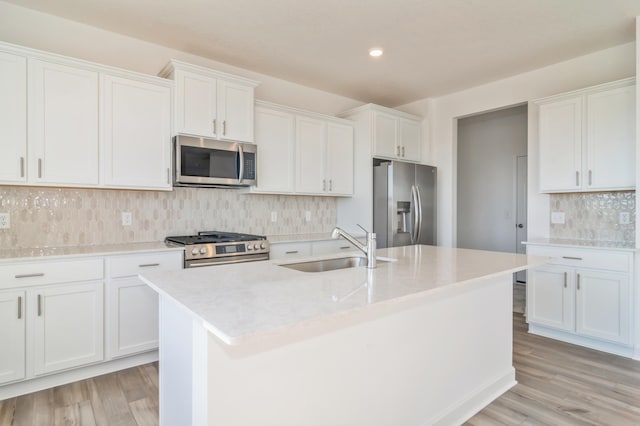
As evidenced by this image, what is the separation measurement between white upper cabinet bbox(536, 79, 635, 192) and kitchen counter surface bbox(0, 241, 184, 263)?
11.5 feet

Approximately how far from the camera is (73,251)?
2.53m

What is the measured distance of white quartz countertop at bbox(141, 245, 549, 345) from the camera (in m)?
1.05

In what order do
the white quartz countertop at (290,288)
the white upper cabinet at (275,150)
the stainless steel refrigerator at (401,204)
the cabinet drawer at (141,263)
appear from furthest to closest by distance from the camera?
1. the stainless steel refrigerator at (401,204)
2. the white upper cabinet at (275,150)
3. the cabinet drawer at (141,263)
4. the white quartz countertop at (290,288)

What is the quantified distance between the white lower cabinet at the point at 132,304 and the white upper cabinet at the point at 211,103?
1133mm

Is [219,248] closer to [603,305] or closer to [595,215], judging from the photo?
[603,305]

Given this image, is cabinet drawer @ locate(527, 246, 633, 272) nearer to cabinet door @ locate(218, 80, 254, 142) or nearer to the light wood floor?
the light wood floor

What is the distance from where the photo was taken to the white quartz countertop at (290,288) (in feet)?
3.44

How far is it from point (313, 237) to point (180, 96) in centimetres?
189

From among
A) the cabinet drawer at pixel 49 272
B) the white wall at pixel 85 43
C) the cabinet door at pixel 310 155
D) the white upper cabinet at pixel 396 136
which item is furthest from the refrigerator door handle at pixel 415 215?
the cabinet drawer at pixel 49 272

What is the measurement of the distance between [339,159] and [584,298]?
2.75 meters

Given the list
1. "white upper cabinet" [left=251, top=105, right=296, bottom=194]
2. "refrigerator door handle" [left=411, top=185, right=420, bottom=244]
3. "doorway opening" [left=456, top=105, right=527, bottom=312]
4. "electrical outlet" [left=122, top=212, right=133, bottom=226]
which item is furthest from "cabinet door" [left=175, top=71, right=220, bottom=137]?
"doorway opening" [left=456, top=105, right=527, bottom=312]

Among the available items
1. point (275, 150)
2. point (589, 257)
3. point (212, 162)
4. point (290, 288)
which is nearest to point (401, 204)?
point (275, 150)

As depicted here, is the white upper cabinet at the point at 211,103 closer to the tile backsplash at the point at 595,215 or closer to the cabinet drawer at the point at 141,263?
the cabinet drawer at the point at 141,263

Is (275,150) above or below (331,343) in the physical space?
above
